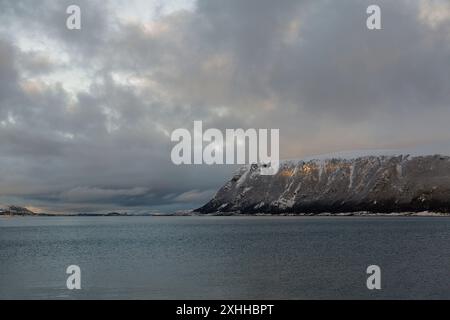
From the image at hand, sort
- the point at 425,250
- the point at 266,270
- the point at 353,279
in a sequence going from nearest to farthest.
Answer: the point at 353,279 → the point at 266,270 → the point at 425,250

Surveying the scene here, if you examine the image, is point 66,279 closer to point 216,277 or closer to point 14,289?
point 14,289

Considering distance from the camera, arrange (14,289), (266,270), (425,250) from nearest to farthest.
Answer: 1. (14,289)
2. (266,270)
3. (425,250)

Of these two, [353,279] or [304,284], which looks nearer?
[304,284]
